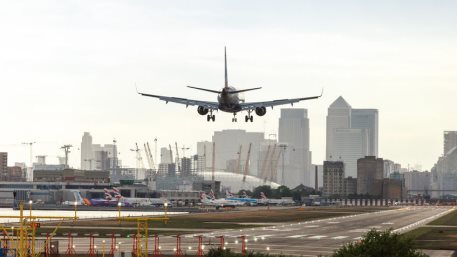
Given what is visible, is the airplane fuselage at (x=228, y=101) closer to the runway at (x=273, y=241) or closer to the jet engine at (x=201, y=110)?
the jet engine at (x=201, y=110)

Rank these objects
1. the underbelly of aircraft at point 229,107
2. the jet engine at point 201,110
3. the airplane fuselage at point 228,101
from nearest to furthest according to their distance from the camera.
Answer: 1. the airplane fuselage at point 228,101
2. the underbelly of aircraft at point 229,107
3. the jet engine at point 201,110

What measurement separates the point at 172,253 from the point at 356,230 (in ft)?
194

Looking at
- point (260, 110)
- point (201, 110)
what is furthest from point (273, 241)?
point (201, 110)

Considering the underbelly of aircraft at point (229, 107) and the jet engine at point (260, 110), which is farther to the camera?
the jet engine at point (260, 110)

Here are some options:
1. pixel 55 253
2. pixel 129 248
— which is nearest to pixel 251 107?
pixel 129 248

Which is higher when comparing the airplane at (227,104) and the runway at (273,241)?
the airplane at (227,104)

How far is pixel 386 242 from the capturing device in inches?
2345

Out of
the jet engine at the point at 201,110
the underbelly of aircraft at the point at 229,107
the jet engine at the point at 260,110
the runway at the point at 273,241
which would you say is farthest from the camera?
the jet engine at the point at 201,110

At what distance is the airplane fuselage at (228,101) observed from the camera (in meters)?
113

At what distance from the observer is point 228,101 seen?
113 m

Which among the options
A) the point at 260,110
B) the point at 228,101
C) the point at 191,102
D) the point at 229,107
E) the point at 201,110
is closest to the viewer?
the point at 228,101

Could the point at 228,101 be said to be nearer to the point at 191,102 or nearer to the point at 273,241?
the point at 191,102

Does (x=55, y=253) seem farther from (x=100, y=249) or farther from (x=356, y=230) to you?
(x=356, y=230)

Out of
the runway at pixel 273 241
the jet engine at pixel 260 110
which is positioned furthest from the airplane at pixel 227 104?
the runway at pixel 273 241
